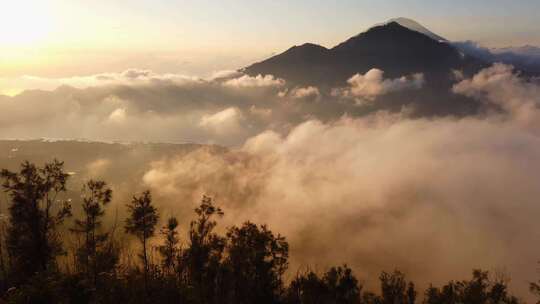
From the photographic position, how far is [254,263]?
99.5 meters

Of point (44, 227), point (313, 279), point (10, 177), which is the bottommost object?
point (313, 279)

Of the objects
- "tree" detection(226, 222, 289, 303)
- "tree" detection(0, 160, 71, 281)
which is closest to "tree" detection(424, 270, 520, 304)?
"tree" detection(226, 222, 289, 303)

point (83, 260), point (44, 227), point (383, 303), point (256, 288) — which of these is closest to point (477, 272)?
point (383, 303)

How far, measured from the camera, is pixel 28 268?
242 ft

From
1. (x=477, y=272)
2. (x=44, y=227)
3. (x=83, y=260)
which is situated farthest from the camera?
(x=477, y=272)

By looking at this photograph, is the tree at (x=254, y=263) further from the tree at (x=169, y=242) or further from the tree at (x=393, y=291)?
the tree at (x=393, y=291)

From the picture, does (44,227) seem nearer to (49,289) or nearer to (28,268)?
(28,268)

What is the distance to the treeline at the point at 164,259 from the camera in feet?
235

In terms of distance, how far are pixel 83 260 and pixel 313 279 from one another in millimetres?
52634

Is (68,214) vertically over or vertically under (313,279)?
over

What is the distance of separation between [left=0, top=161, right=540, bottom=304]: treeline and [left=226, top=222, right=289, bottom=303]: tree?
22cm

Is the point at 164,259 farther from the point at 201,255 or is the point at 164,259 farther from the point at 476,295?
the point at 476,295

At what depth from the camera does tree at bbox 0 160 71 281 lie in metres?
71.2

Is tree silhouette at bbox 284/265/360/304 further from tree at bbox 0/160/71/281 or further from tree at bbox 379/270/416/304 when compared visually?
tree at bbox 0/160/71/281
